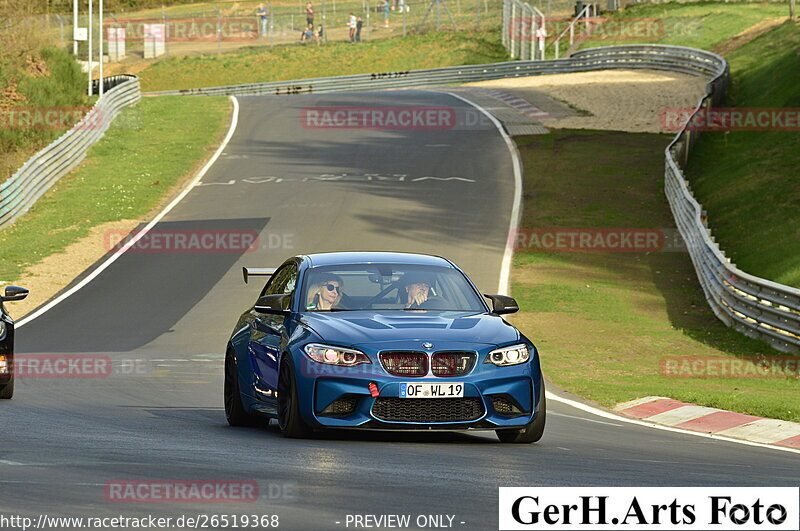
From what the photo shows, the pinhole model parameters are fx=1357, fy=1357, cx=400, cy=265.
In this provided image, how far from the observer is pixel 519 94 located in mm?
58406

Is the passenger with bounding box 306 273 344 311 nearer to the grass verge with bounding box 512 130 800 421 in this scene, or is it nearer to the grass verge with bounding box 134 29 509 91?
the grass verge with bounding box 512 130 800 421

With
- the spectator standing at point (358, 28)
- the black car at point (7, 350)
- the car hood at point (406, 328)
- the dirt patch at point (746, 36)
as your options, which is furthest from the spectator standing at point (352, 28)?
the car hood at point (406, 328)

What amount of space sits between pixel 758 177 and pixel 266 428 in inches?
1052

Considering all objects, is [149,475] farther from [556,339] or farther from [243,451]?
[556,339]

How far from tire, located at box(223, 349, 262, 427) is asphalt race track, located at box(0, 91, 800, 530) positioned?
0.17m

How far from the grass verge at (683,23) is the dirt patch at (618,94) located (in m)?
5.31

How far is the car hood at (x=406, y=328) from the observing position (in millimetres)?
10289

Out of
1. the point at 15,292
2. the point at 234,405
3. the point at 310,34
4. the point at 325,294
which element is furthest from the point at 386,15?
the point at 325,294

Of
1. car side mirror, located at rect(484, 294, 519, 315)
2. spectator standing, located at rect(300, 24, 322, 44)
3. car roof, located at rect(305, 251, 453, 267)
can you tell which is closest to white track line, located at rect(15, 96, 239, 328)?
car roof, located at rect(305, 251, 453, 267)

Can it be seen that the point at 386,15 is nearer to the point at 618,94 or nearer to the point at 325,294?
the point at 618,94

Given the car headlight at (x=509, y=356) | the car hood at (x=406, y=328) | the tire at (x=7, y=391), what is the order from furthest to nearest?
the tire at (x=7, y=391)
the car headlight at (x=509, y=356)
the car hood at (x=406, y=328)

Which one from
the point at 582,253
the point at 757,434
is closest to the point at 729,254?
the point at 582,253

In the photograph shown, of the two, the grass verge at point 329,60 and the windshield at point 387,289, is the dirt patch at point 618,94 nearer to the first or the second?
the grass verge at point 329,60

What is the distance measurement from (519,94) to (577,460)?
4964cm
